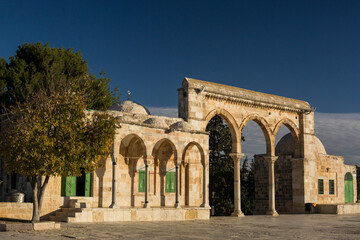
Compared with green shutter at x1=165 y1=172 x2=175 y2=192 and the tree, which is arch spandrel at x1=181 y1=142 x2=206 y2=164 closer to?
green shutter at x1=165 y1=172 x2=175 y2=192

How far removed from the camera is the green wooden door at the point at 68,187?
1834cm

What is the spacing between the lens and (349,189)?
109ft

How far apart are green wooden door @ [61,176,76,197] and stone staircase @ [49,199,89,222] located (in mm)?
547

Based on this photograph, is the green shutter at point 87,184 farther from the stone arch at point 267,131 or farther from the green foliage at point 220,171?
the green foliage at point 220,171

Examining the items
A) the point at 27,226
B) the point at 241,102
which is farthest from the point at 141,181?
the point at 27,226

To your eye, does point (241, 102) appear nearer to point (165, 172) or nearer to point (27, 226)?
point (165, 172)

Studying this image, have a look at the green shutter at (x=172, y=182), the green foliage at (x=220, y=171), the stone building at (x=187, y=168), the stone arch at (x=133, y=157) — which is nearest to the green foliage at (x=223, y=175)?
the green foliage at (x=220, y=171)

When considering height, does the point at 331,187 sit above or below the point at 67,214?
above

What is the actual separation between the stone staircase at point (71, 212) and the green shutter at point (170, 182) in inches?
211

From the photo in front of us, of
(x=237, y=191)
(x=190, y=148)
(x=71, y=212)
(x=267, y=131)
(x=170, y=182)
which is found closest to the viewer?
(x=71, y=212)

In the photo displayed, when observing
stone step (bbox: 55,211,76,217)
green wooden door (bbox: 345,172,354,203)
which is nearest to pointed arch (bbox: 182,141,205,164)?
stone step (bbox: 55,211,76,217)

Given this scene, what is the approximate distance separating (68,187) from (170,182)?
224 inches

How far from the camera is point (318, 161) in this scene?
99.5ft

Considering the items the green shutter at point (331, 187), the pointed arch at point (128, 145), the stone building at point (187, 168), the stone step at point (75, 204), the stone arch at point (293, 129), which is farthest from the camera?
the green shutter at point (331, 187)
